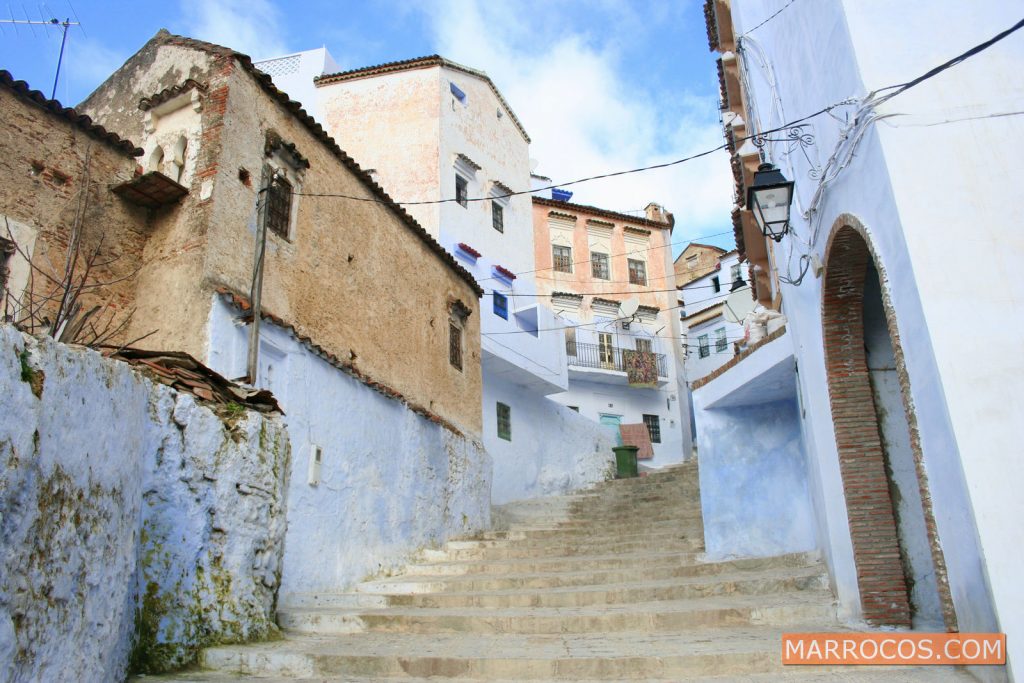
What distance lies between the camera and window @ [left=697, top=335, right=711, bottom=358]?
31453mm

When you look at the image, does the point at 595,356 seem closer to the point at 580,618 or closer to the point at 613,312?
the point at 613,312

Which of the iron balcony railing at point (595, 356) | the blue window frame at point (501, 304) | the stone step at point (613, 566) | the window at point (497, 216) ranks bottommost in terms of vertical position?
the stone step at point (613, 566)

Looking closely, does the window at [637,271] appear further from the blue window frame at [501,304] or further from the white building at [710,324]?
the blue window frame at [501,304]

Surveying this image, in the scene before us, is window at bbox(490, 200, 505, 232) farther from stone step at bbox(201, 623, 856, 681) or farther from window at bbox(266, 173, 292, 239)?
stone step at bbox(201, 623, 856, 681)

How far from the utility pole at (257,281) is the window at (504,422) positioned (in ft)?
32.1

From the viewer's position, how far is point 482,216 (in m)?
20.1

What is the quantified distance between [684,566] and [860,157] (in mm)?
5248

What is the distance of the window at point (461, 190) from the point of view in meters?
19.3

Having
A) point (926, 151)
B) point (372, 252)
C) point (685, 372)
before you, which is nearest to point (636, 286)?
point (685, 372)

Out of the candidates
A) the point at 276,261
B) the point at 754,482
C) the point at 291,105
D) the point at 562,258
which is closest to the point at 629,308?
the point at 562,258

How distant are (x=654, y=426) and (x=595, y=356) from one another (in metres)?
3.45

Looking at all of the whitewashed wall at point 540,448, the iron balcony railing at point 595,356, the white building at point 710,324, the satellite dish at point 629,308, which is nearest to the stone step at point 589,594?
the whitewashed wall at point 540,448

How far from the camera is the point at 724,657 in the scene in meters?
4.90

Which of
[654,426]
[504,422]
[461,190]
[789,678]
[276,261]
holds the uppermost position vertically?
[461,190]
